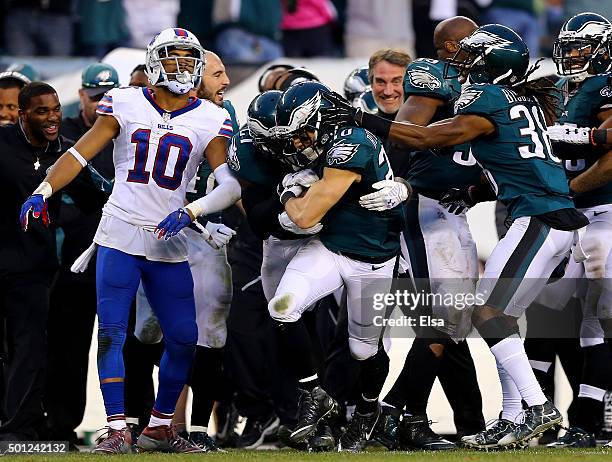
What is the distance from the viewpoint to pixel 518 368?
6734 mm

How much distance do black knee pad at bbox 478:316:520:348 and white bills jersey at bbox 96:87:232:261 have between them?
156 centimetres

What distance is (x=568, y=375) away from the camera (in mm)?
8211

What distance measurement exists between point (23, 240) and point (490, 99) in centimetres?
255

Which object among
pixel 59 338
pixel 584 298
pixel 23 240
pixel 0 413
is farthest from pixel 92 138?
pixel 584 298

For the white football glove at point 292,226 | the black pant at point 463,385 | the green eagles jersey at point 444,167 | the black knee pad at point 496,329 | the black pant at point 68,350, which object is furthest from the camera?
the black pant at point 68,350

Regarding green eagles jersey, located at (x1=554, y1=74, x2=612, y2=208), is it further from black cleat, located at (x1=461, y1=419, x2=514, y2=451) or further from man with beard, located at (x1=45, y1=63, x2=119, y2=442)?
man with beard, located at (x1=45, y1=63, x2=119, y2=442)

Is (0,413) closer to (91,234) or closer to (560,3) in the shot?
(91,234)

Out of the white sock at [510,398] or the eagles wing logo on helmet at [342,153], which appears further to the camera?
the white sock at [510,398]

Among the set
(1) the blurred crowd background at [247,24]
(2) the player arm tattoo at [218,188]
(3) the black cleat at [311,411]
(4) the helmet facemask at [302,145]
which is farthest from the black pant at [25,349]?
(1) the blurred crowd background at [247,24]

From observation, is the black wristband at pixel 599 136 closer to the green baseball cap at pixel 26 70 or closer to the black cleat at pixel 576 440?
the black cleat at pixel 576 440

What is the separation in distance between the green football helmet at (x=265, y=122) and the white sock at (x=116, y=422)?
147 centimetres

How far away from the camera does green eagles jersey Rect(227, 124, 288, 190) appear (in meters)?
7.15

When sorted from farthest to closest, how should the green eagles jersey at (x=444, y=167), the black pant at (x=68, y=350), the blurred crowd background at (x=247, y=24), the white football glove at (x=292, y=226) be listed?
the blurred crowd background at (x=247, y=24) → the black pant at (x=68, y=350) → the green eagles jersey at (x=444, y=167) → the white football glove at (x=292, y=226)

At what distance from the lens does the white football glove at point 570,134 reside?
724 cm
